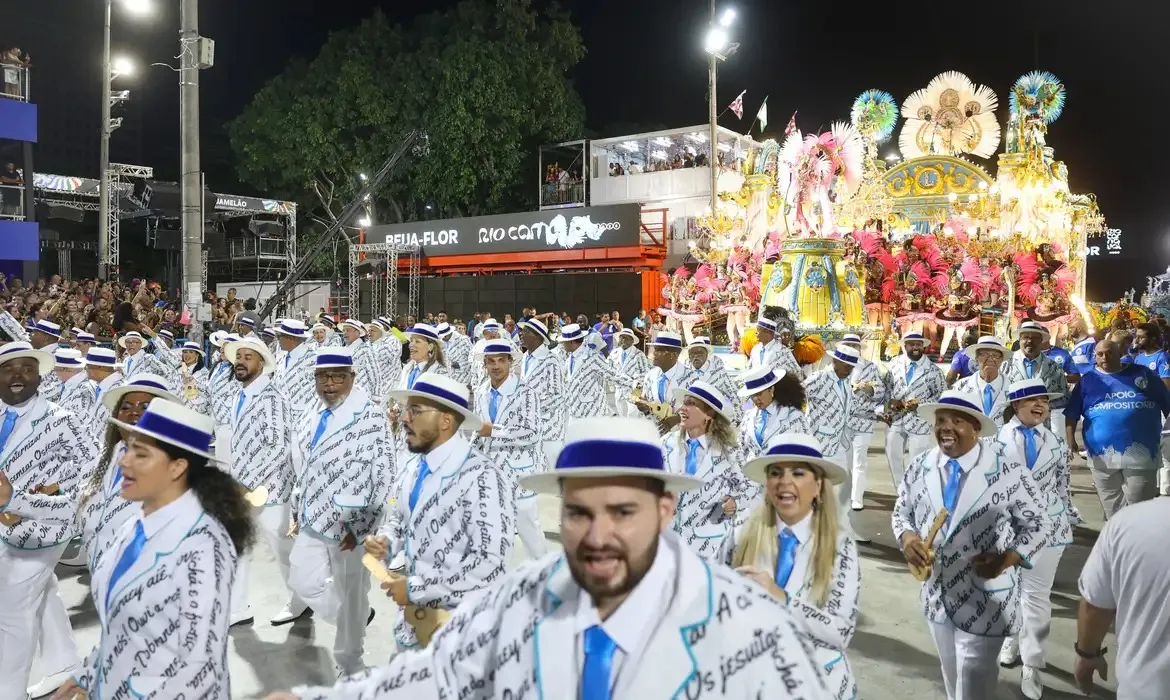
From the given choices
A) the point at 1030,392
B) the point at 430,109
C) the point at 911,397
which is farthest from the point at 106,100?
the point at 1030,392

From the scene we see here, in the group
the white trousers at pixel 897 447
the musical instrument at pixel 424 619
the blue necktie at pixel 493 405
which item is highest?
the blue necktie at pixel 493 405

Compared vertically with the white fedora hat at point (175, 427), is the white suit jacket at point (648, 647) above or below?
below

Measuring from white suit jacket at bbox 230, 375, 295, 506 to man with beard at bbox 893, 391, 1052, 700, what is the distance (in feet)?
14.1

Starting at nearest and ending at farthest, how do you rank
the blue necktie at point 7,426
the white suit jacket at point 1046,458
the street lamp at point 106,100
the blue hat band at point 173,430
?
the blue hat band at point 173,430 → the blue necktie at point 7,426 → the white suit jacket at point 1046,458 → the street lamp at point 106,100

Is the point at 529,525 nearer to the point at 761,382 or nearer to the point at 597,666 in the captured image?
the point at 761,382

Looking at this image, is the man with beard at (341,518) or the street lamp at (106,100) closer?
the man with beard at (341,518)

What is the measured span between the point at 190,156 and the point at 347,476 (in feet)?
26.0

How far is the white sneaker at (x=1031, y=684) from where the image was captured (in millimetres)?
4965

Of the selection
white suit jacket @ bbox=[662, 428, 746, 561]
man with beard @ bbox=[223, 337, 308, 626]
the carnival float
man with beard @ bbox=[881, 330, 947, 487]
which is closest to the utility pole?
man with beard @ bbox=[223, 337, 308, 626]

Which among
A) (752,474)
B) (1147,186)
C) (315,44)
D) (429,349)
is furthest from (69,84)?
(1147,186)

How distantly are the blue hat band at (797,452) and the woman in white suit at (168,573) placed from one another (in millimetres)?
2040

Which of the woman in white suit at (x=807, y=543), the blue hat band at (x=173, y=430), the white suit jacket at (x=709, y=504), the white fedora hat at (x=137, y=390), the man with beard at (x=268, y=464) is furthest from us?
the man with beard at (x=268, y=464)

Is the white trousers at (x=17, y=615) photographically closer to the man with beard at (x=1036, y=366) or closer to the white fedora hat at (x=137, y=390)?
the white fedora hat at (x=137, y=390)

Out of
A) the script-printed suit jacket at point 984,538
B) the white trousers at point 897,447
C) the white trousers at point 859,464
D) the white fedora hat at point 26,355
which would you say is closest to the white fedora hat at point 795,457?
the script-printed suit jacket at point 984,538
